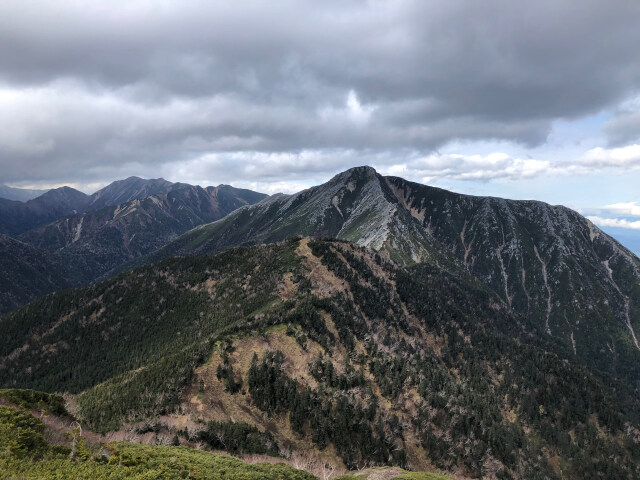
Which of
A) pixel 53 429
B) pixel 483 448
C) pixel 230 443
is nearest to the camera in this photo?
pixel 53 429

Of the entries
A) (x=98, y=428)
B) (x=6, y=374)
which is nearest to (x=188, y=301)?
(x=6, y=374)

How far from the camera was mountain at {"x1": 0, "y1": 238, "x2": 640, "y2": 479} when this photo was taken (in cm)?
8262

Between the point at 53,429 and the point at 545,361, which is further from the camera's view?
the point at 545,361

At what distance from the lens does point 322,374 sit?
98500 mm

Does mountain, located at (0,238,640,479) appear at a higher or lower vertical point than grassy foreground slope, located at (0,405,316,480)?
lower

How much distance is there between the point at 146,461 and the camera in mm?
37281

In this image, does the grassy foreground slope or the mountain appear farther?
the mountain

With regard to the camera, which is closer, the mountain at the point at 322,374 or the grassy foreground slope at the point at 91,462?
the grassy foreground slope at the point at 91,462

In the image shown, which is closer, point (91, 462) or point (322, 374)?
point (91, 462)

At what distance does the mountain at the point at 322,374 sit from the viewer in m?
82.6

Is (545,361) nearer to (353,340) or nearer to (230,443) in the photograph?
(353,340)

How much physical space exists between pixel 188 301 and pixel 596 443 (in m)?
187

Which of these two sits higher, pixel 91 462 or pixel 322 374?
pixel 91 462

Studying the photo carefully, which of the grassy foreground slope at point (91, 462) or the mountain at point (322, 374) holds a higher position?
the grassy foreground slope at point (91, 462)
